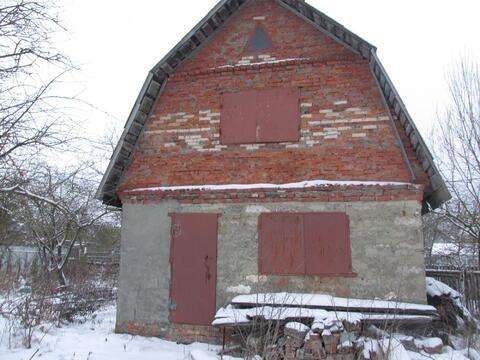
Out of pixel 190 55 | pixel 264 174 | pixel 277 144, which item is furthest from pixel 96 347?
pixel 190 55

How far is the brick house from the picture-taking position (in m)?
7.79

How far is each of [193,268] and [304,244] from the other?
92.2 inches

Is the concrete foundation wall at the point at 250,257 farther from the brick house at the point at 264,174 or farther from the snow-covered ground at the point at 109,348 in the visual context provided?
the snow-covered ground at the point at 109,348

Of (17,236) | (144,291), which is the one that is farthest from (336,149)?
(17,236)

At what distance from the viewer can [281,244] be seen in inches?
318

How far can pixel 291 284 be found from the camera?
786cm

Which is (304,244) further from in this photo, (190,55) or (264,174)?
(190,55)

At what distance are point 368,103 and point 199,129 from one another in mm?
3651

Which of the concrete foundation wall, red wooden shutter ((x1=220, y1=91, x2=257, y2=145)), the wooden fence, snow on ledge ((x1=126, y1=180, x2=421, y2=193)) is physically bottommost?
the wooden fence

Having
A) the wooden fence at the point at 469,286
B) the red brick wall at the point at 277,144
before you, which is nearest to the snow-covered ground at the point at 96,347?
the red brick wall at the point at 277,144

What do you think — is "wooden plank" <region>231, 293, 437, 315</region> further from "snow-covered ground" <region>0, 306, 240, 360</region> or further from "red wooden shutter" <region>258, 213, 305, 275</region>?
"snow-covered ground" <region>0, 306, 240, 360</region>

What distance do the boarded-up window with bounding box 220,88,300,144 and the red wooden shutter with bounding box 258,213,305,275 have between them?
5.57 ft

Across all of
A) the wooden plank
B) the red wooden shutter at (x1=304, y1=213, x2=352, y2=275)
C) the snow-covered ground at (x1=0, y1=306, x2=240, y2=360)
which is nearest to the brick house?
the red wooden shutter at (x1=304, y1=213, x2=352, y2=275)

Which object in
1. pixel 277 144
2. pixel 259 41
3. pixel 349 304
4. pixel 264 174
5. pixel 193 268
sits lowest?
pixel 349 304
